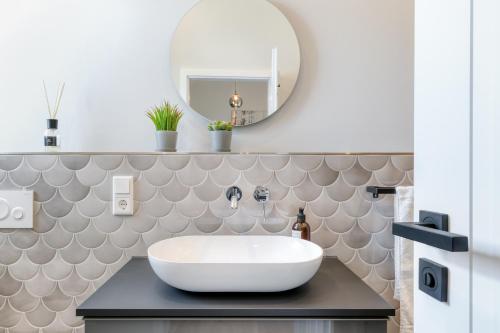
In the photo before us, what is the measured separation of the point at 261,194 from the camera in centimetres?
120

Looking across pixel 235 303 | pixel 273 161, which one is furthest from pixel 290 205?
pixel 235 303

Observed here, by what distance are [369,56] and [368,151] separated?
40 centimetres

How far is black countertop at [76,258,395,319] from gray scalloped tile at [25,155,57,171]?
0.56 m

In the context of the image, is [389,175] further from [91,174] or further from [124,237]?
[91,174]

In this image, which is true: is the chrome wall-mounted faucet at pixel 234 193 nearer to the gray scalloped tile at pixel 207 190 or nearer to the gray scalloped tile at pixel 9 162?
the gray scalloped tile at pixel 207 190

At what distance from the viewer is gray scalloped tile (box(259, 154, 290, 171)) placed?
123 cm

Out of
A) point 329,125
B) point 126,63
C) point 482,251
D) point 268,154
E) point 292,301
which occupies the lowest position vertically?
point 292,301

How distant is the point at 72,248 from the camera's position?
47.4 inches

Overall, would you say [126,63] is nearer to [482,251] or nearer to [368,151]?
[368,151]

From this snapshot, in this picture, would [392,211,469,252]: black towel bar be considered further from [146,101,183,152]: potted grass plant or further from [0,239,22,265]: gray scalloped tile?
[0,239,22,265]: gray scalloped tile

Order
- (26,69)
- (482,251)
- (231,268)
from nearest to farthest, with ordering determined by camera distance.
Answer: (482,251), (231,268), (26,69)

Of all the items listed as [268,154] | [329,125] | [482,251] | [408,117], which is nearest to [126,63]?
[268,154]

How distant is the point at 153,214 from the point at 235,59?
28.0 inches

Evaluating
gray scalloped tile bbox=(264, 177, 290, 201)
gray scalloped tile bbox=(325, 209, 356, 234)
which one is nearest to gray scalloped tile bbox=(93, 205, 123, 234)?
gray scalloped tile bbox=(264, 177, 290, 201)
